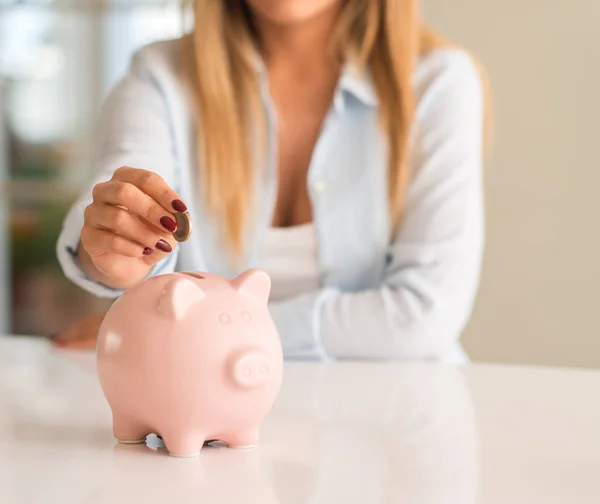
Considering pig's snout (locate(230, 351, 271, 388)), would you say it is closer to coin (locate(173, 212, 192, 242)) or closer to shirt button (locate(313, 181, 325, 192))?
coin (locate(173, 212, 192, 242))

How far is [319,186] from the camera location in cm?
145

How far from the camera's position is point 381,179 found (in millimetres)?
1454

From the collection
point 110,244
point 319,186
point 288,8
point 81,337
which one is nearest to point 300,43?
point 288,8

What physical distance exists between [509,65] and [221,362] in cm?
182

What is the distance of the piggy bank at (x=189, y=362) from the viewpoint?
0.62 m

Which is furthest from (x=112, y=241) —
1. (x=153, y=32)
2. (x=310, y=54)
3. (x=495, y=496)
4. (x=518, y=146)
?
(x=153, y=32)

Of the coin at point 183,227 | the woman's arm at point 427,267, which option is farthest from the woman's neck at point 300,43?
the coin at point 183,227

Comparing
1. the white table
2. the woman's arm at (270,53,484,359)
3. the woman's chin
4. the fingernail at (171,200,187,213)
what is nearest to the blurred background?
the woman's arm at (270,53,484,359)

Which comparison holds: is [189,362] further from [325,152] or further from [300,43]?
[300,43]

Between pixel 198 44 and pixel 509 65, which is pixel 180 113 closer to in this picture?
pixel 198 44

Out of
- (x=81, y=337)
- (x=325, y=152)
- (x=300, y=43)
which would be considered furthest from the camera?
(x=300, y=43)

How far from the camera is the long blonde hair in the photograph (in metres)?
1.42

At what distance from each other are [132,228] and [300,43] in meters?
0.93

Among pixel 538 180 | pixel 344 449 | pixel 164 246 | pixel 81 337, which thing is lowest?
pixel 538 180
